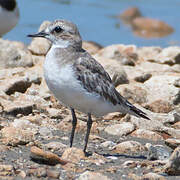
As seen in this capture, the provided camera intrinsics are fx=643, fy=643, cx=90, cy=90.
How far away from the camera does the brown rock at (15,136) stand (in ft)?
19.8

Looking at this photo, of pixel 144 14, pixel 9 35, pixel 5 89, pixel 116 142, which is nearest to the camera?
pixel 116 142

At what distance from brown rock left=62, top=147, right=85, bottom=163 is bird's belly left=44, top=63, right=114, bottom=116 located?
0.45 meters

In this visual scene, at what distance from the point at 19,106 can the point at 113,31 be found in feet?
28.8

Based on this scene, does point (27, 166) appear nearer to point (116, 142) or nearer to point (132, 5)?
point (116, 142)

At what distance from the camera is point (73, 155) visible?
18.8ft

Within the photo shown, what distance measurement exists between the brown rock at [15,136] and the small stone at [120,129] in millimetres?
1039

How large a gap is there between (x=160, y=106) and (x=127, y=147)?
1870mm

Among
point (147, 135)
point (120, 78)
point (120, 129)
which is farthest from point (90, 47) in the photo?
point (147, 135)

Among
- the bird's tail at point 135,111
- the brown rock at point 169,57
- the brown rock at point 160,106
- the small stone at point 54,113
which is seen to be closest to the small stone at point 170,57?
the brown rock at point 169,57

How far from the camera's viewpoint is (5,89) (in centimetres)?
800

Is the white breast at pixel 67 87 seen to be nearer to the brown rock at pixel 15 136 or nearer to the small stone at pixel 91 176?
the brown rock at pixel 15 136

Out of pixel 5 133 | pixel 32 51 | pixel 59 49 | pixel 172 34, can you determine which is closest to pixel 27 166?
pixel 5 133

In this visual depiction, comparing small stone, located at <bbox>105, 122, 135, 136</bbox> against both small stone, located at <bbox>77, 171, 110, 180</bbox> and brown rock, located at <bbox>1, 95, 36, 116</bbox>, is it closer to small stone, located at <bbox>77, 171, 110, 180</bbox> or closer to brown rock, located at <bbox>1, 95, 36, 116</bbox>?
brown rock, located at <bbox>1, 95, 36, 116</bbox>

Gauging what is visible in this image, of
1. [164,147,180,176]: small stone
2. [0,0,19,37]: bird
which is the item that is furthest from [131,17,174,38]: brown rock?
[164,147,180,176]: small stone
